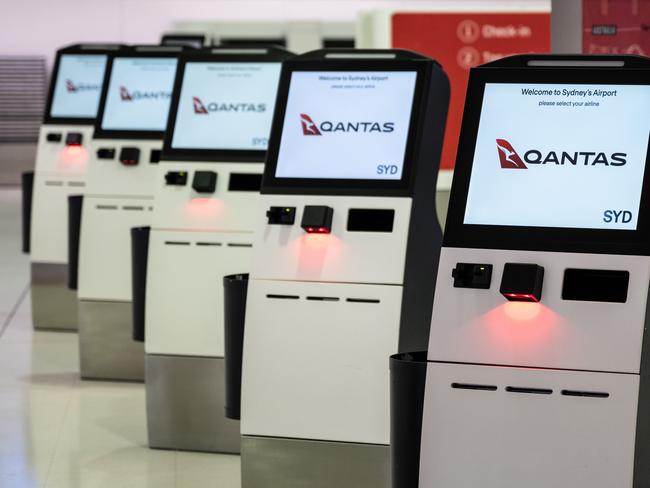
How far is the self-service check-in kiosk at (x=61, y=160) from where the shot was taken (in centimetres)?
785

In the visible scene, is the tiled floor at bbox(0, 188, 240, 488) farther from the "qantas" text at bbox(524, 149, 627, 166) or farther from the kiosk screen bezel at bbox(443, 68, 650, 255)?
the "qantas" text at bbox(524, 149, 627, 166)

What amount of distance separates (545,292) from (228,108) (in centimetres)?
252

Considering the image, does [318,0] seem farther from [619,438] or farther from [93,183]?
[619,438]

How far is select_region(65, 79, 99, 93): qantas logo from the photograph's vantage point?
7992 mm

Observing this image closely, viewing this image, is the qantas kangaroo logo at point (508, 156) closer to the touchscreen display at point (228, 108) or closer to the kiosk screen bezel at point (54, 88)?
the touchscreen display at point (228, 108)

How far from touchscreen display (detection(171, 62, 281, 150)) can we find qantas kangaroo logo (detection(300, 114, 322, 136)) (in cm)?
→ 102

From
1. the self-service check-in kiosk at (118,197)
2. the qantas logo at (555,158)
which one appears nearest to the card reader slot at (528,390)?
the qantas logo at (555,158)

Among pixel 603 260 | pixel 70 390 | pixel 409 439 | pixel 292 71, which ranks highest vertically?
pixel 292 71

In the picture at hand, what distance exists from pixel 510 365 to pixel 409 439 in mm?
335

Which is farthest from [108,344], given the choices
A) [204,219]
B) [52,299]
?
[204,219]

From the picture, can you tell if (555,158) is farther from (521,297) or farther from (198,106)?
(198,106)

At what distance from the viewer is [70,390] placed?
6.61 m

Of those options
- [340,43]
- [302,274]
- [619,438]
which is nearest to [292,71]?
[302,274]

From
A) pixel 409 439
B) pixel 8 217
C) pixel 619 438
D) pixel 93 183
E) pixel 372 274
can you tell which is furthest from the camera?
pixel 8 217
